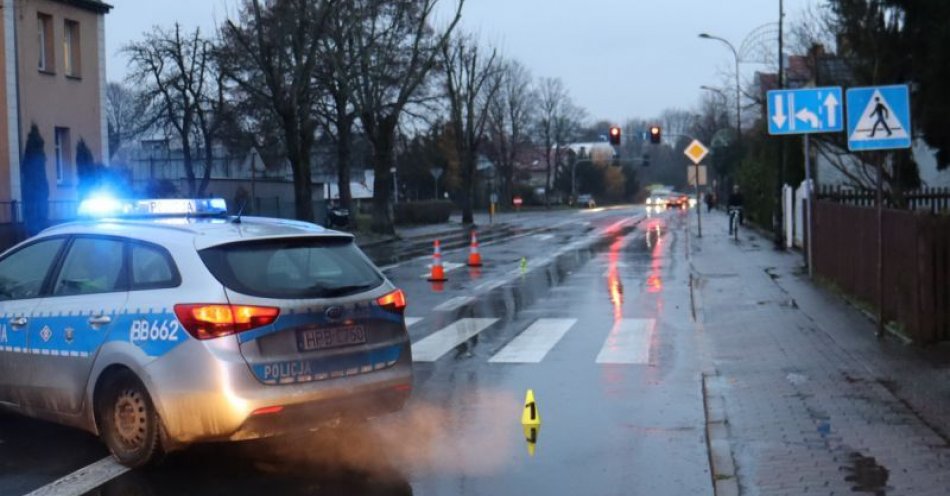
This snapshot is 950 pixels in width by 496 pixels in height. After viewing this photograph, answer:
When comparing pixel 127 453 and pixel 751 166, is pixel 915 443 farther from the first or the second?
pixel 751 166

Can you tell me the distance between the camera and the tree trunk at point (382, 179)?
132ft

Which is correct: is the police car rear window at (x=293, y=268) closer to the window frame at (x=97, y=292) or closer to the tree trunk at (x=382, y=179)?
the window frame at (x=97, y=292)

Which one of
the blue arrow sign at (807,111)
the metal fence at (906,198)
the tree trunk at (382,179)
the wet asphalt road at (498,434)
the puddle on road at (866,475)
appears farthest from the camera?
the tree trunk at (382,179)

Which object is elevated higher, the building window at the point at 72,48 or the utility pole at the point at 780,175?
the building window at the point at 72,48

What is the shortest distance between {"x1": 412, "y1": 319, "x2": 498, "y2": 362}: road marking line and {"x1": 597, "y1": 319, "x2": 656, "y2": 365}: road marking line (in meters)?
1.67

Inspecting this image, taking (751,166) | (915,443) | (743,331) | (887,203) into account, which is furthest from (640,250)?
(915,443)

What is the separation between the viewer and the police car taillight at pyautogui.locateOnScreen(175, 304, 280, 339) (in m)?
6.15

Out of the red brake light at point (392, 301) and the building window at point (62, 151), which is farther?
the building window at point (62, 151)

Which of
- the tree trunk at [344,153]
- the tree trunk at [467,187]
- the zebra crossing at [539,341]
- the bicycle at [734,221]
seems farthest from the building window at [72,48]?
the tree trunk at [467,187]

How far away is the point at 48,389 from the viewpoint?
273 inches

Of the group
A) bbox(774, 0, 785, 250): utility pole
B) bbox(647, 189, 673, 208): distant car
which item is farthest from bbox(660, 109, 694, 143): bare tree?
bbox(774, 0, 785, 250): utility pole

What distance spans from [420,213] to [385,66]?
17804mm

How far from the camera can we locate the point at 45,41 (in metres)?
30.8

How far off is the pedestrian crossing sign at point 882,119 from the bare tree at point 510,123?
240ft
